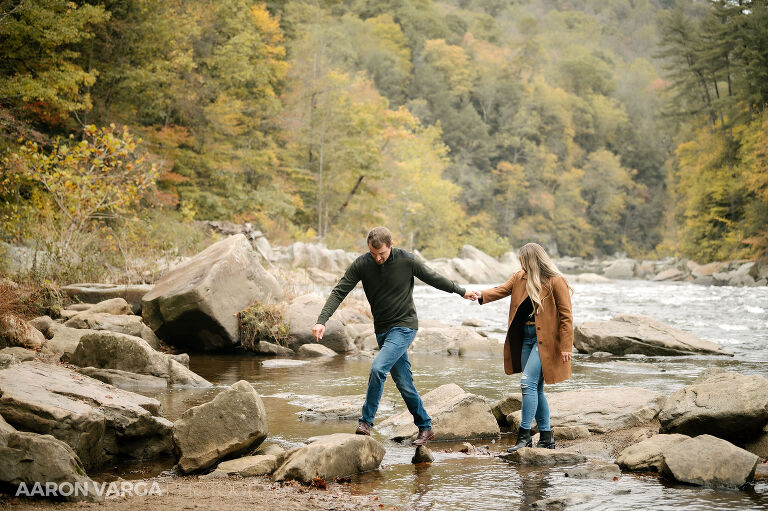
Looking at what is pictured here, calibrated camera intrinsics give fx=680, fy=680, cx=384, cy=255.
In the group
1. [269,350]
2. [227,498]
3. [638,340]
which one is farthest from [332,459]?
[638,340]

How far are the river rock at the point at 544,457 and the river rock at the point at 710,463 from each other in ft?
2.64

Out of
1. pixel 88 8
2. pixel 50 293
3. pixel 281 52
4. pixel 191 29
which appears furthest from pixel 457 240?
pixel 50 293

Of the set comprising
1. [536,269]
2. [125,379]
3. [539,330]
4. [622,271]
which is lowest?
[622,271]

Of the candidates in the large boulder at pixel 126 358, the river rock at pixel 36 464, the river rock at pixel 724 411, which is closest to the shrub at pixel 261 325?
the large boulder at pixel 126 358

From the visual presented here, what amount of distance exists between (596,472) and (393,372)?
75.8 inches

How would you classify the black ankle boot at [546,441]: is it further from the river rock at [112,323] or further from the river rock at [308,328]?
the river rock at [308,328]

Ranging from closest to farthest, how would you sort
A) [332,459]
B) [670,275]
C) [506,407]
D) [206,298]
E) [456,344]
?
[332,459] < [506,407] < [206,298] < [456,344] < [670,275]

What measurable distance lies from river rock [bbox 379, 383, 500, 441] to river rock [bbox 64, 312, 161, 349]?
18.5ft

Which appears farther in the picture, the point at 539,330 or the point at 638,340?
the point at 638,340

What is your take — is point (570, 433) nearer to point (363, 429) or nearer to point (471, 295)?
point (471, 295)

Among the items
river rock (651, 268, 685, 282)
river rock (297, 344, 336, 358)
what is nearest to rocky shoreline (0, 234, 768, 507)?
river rock (297, 344, 336, 358)

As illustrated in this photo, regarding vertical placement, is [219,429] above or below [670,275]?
above

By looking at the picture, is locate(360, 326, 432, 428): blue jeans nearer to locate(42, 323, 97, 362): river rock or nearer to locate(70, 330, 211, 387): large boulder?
locate(70, 330, 211, 387): large boulder

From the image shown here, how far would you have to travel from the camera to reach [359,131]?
37.8 metres
